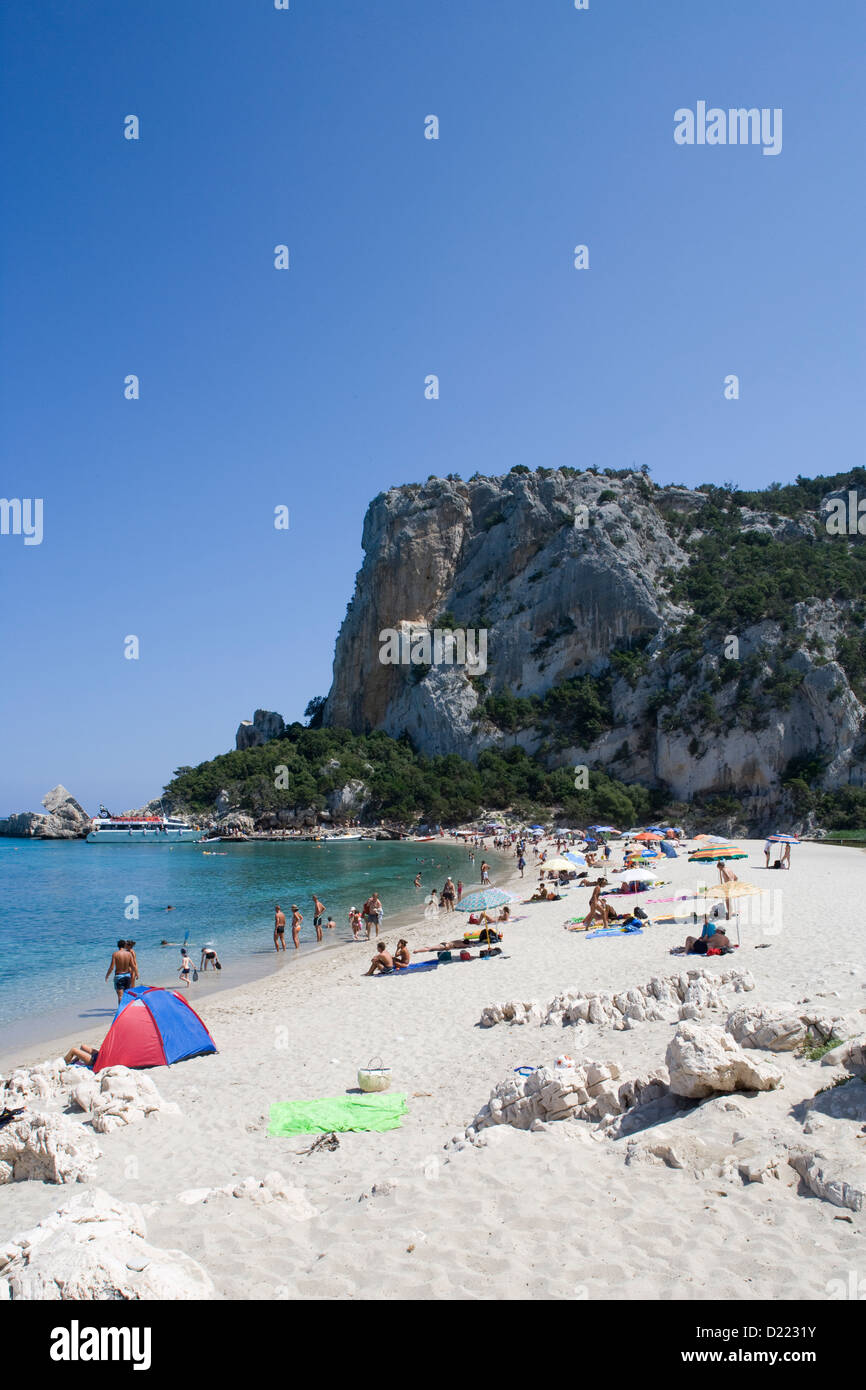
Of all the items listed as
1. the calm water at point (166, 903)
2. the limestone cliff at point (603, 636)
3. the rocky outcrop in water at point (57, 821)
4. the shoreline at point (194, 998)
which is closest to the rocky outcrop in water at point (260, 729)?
the limestone cliff at point (603, 636)

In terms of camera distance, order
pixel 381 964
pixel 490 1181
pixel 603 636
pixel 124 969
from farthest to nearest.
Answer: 1. pixel 603 636
2. pixel 381 964
3. pixel 124 969
4. pixel 490 1181

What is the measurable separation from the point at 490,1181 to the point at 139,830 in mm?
110474

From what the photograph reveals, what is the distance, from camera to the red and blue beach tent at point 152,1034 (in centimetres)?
1058

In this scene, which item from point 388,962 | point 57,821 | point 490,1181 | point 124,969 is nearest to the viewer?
point 490,1181

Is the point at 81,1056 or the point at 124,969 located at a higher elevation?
the point at 124,969

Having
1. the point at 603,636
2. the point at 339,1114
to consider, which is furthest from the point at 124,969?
the point at 603,636

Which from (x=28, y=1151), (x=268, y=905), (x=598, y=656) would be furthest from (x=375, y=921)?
(x=598, y=656)

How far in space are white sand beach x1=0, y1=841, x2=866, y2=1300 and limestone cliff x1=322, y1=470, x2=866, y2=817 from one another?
5645 centimetres

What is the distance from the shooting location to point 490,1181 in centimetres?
534

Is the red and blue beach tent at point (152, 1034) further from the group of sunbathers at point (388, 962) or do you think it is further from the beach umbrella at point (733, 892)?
the beach umbrella at point (733, 892)

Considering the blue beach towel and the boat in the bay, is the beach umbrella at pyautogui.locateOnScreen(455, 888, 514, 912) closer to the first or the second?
the blue beach towel

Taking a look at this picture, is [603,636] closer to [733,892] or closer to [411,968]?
[733,892]

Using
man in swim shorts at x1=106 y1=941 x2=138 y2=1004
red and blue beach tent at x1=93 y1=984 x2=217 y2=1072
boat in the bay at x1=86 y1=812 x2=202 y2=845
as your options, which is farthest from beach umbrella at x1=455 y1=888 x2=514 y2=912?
boat in the bay at x1=86 y1=812 x2=202 y2=845
